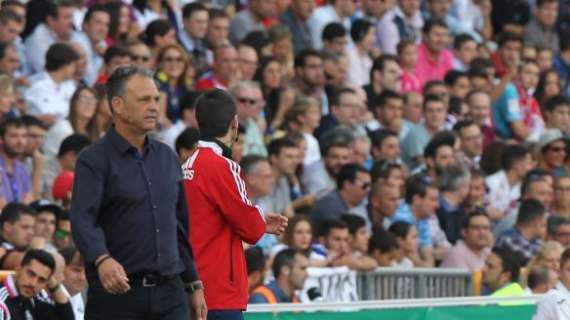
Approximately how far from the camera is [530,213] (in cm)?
1681

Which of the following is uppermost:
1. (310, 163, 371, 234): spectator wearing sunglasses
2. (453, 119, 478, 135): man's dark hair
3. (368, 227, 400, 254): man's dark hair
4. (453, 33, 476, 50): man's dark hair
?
(453, 33, 476, 50): man's dark hair

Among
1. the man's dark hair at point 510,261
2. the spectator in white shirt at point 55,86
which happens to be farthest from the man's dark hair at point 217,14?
the man's dark hair at point 510,261

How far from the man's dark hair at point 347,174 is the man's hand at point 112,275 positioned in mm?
8494

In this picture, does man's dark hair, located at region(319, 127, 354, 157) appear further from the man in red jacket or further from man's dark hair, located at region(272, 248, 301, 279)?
the man in red jacket

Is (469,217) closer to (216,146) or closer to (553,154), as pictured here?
(553,154)

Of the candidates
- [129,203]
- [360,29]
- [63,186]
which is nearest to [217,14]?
[360,29]

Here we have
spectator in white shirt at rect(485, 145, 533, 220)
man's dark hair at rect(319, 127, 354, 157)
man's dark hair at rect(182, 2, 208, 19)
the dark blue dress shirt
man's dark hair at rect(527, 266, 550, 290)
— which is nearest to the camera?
the dark blue dress shirt

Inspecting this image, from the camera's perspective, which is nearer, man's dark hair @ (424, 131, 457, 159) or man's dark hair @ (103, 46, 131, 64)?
man's dark hair @ (103, 46, 131, 64)

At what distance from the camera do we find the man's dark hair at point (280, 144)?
16.6 meters

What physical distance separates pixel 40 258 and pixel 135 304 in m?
3.17

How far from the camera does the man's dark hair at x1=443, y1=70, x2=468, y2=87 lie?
2122 cm

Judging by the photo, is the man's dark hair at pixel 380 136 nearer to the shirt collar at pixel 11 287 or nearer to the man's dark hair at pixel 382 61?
the man's dark hair at pixel 382 61

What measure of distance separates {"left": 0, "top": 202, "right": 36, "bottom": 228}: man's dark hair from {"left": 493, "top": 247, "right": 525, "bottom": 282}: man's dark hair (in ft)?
14.1

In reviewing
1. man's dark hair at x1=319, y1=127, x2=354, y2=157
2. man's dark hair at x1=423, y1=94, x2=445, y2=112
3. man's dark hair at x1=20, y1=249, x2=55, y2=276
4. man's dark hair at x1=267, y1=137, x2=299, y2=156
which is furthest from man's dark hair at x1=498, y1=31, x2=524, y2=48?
man's dark hair at x1=20, y1=249, x2=55, y2=276
